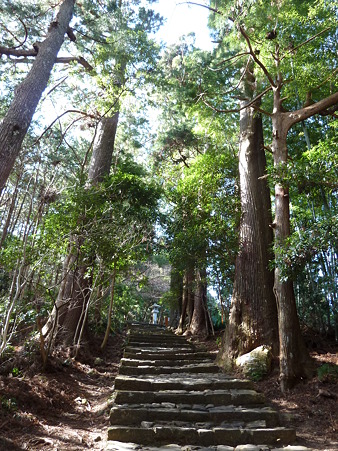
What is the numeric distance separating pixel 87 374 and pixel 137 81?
726 cm

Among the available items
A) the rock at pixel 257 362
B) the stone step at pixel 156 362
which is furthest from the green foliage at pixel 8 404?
the rock at pixel 257 362

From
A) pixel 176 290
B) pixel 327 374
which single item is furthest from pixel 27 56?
pixel 327 374

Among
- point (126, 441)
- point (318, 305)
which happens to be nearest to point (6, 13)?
point (126, 441)

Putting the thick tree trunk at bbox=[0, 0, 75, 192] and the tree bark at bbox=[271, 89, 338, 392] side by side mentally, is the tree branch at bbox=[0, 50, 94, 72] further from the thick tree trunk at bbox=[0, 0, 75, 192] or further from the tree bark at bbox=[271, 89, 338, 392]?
the tree bark at bbox=[271, 89, 338, 392]

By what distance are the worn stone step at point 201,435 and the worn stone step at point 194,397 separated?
2.38 ft

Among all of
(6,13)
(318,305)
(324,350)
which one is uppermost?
(6,13)

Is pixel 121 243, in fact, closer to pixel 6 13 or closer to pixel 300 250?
pixel 300 250

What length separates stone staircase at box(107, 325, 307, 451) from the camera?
10.3 ft

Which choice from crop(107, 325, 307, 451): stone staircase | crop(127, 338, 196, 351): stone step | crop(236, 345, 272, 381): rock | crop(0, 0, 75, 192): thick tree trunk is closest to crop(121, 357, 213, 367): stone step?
crop(107, 325, 307, 451): stone staircase

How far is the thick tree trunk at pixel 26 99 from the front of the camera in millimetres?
4887

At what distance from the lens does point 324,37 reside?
6230 millimetres

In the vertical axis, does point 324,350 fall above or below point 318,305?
below

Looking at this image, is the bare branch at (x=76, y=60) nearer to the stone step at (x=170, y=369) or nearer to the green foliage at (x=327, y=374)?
the stone step at (x=170, y=369)

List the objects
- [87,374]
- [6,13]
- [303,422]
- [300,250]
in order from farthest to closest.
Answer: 1. [6,13]
2. [87,374]
3. [300,250]
4. [303,422]
